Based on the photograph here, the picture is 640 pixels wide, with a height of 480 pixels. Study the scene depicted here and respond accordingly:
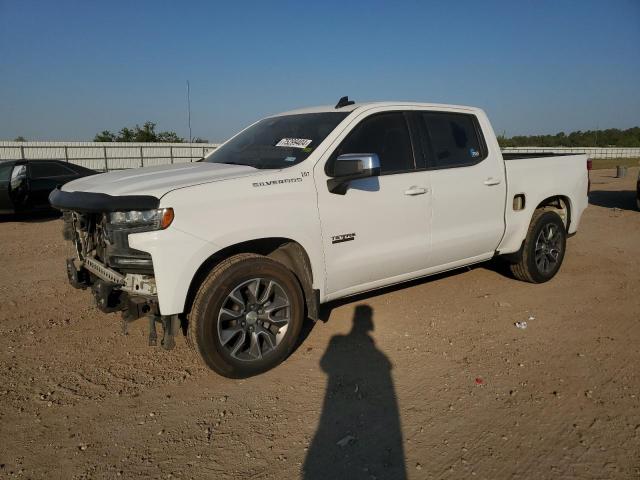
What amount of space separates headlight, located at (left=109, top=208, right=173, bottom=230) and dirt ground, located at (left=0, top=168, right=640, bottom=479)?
117 cm

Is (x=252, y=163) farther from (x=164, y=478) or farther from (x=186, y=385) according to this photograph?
(x=164, y=478)

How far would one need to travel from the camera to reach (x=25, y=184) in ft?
32.9

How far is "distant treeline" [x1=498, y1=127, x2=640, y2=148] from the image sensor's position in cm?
7444

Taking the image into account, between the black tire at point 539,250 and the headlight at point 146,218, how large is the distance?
393cm

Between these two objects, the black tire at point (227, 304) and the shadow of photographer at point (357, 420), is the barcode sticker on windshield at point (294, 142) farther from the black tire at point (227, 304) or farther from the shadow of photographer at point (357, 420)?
the shadow of photographer at point (357, 420)

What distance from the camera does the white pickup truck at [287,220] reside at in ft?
10.3

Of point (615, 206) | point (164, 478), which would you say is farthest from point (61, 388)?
point (615, 206)

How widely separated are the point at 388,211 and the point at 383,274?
55 cm

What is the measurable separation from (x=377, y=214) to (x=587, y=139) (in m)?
90.5

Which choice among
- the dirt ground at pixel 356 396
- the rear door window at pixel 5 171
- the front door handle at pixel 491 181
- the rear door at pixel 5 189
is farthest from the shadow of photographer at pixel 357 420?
the rear door window at pixel 5 171

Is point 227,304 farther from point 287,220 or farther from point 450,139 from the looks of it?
point 450,139

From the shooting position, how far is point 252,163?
13.2 ft

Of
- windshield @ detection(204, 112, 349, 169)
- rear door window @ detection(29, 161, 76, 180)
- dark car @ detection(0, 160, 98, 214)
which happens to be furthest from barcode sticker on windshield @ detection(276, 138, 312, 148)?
rear door window @ detection(29, 161, 76, 180)

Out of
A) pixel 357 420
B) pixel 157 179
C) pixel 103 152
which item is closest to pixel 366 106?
pixel 157 179
